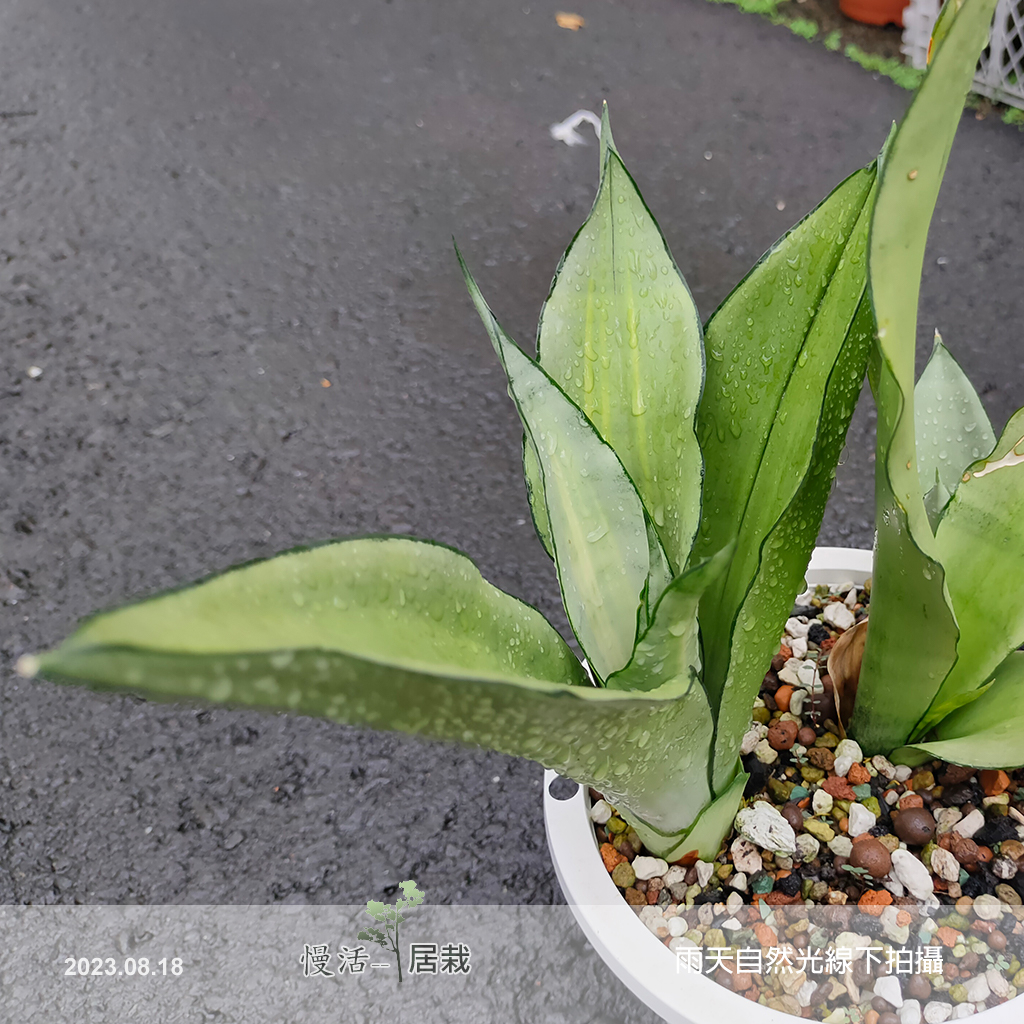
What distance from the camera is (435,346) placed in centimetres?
127

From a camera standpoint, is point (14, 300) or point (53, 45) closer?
point (14, 300)

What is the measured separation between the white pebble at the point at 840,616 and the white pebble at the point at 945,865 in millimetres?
170

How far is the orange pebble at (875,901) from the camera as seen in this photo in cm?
55

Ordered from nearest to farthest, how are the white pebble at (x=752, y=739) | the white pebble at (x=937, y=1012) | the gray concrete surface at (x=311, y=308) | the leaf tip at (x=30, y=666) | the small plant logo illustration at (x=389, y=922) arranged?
the leaf tip at (x=30, y=666) → the white pebble at (x=937, y=1012) → the white pebble at (x=752, y=739) → the small plant logo illustration at (x=389, y=922) → the gray concrete surface at (x=311, y=308)

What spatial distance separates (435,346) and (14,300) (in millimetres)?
638

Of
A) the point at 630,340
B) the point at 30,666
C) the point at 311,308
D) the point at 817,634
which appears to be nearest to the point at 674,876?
the point at 817,634

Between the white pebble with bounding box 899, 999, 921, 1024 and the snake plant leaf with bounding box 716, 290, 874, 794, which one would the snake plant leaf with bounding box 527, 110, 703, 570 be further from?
the white pebble with bounding box 899, 999, 921, 1024

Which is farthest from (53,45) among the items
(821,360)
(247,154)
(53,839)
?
(821,360)

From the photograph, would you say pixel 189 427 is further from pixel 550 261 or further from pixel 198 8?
pixel 198 8

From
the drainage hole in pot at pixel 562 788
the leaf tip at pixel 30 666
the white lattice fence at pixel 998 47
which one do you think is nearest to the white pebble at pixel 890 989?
the drainage hole in pot at pixel 562 788

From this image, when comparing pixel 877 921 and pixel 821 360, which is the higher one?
pixel 821 360

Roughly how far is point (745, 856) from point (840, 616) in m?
0.20

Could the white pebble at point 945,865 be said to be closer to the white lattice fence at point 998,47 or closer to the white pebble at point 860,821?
the white pebble at point 860,821

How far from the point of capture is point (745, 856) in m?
0.57
